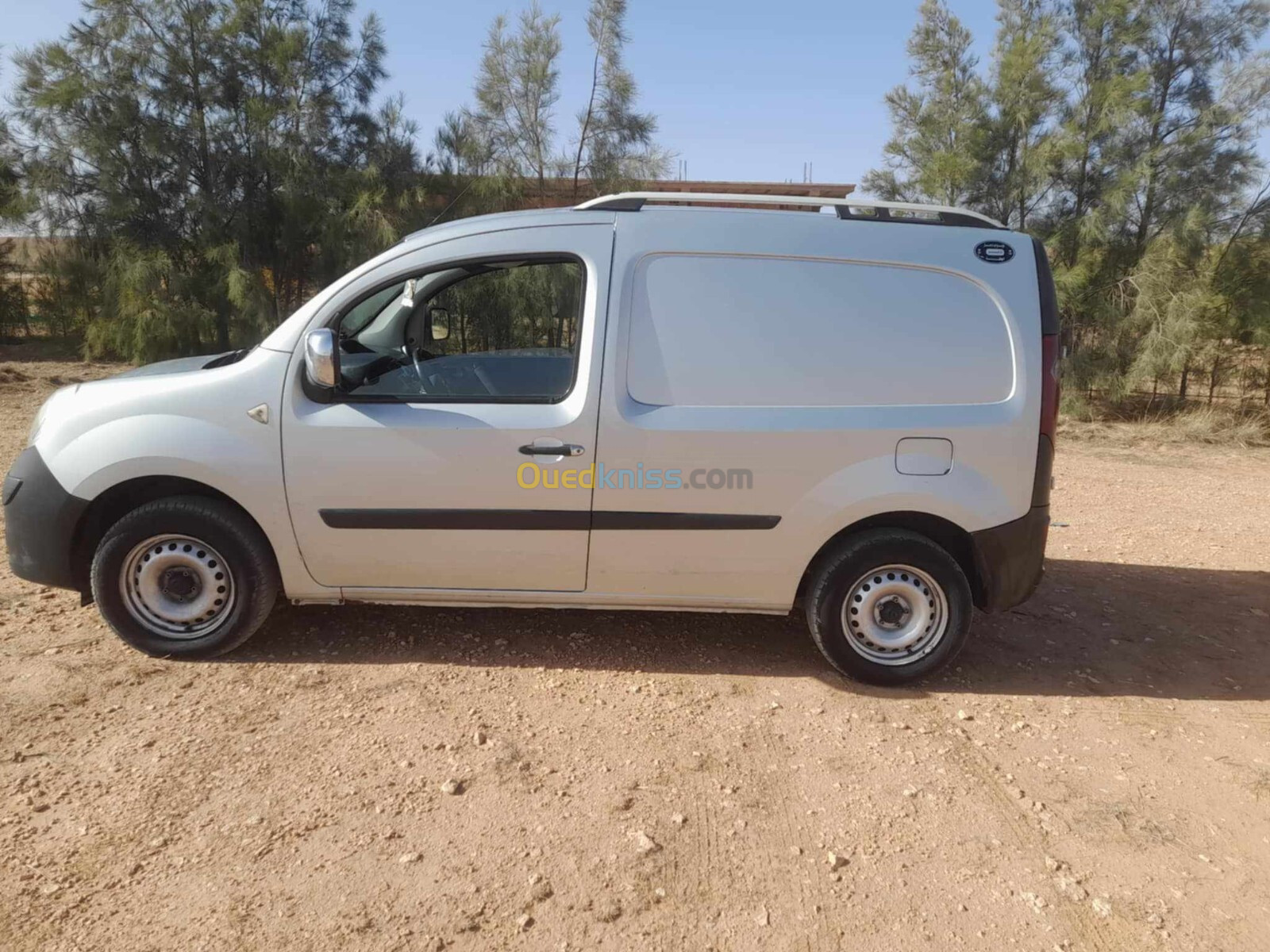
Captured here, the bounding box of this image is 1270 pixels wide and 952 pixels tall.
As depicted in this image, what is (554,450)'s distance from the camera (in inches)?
150

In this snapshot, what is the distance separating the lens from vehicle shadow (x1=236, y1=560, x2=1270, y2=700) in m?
4.18

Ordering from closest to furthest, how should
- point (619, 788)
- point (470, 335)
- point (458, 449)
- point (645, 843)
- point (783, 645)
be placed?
1. point (645, 843)
2. point (619, 788)
3. point (458, 449)
4. point (470, 335)
5. point (783, 645)

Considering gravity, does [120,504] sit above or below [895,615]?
above

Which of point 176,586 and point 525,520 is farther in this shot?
point 176,586

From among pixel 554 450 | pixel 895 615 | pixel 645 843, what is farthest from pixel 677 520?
pixel 645 843

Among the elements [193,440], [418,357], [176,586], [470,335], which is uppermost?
[470,335]

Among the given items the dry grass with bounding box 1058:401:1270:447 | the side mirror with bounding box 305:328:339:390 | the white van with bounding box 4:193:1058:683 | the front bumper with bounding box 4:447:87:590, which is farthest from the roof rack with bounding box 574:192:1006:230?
the dry grass with bounding box 1058:401:1270:447

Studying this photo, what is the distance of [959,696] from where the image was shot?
13.3 ft

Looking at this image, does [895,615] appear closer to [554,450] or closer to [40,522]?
[554,450]

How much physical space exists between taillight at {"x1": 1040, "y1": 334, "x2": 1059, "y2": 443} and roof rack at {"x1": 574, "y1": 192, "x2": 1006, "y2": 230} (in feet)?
1.83

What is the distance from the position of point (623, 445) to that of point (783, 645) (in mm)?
1446

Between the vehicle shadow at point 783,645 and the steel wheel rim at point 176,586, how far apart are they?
0.81ft

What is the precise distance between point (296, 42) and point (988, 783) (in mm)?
13574

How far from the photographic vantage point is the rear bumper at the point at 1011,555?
3912 millimetres
